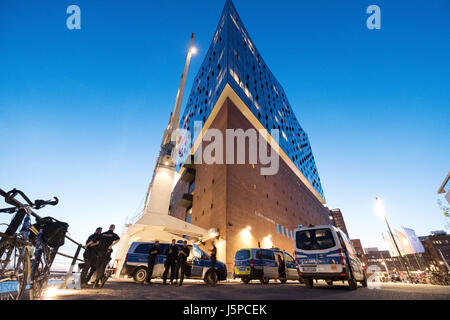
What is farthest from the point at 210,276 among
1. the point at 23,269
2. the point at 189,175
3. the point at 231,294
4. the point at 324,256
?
the point at 189,175

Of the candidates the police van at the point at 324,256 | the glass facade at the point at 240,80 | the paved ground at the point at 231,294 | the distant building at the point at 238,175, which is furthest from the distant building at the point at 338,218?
the paved ground at the point at 231,294

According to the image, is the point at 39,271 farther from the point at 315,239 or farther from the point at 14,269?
the point at 315,239

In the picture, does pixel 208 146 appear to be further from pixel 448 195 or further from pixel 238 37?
pixel 448 195

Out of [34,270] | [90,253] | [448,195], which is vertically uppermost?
[448,195]

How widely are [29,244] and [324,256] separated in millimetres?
7649

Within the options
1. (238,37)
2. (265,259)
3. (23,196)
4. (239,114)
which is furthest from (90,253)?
(238,37)

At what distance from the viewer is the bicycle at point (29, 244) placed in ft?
8.95

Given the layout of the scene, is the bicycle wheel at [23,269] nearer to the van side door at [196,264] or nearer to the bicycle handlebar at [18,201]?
the bicycle handlebar at [18,201]

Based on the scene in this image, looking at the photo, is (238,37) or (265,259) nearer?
(265,259)

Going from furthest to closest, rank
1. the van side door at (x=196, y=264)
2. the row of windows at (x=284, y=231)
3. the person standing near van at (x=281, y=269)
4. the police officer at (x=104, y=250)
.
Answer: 1. the row of windows at (x=284, y=231)
2. the person standing near van at (x=281, y=269)
3. the van side door at (x=196, y=264)
4. the police officer at (x=104, y=250)

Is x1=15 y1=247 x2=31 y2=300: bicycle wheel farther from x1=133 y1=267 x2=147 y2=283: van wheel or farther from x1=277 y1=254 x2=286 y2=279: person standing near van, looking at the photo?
x1=277 y1=254 x2=286 y2=279: person standing near van
